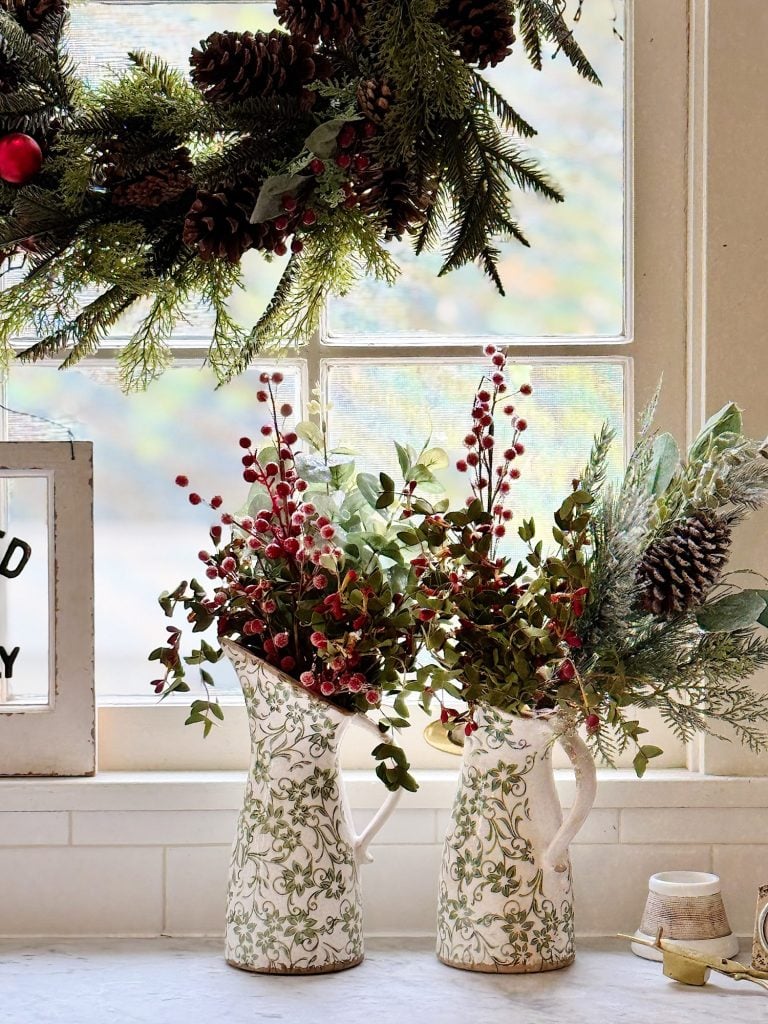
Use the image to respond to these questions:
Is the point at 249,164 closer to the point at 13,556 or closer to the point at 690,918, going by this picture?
the point at 13,556

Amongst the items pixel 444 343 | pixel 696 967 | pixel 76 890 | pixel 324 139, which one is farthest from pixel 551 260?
pixel 76 890

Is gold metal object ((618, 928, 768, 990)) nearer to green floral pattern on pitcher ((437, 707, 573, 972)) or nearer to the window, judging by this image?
green floral pattern on pitcher ((437, 707, 573, 972))

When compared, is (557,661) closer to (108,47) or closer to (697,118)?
(697,118)

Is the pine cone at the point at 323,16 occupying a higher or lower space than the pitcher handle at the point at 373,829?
higher

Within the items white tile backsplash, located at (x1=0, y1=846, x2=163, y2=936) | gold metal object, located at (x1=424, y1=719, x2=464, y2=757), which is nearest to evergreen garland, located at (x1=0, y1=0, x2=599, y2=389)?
gold metal object, located at (x1=424, y1=719, x2=464, y2=757)

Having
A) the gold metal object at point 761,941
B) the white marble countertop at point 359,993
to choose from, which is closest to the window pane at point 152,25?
the white marble countertop at point 359,993

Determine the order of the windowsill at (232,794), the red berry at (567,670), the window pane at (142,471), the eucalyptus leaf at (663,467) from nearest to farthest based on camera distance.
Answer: the red berry at (567,670) < the eucalyptus leaf at (663,467) < the windowsill at (232,794) < the window pane at (142,471)

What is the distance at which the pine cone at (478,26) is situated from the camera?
956 mm

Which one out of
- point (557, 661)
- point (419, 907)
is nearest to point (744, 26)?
point (557, 661)

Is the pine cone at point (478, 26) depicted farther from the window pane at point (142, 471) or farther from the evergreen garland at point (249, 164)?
the window pane at point (142, 471)

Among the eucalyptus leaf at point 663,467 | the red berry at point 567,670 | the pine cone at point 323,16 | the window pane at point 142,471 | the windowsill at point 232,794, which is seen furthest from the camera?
the window pane at point 142,471

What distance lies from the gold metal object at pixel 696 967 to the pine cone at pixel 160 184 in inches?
34.1

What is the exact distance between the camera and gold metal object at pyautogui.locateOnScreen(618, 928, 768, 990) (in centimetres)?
111

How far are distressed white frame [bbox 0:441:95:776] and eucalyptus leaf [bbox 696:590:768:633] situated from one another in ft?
2.28
